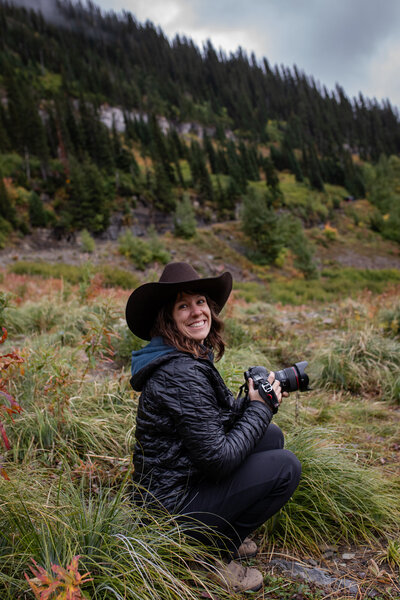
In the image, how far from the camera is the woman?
1.76 meters

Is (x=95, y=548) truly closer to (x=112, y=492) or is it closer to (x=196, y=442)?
(x=196, y=442)

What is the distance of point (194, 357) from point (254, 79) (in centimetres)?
14596

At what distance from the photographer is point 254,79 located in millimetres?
125125

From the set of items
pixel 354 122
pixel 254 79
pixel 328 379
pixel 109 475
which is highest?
pixel 254 79

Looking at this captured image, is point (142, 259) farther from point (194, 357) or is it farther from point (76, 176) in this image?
point (194, 357)

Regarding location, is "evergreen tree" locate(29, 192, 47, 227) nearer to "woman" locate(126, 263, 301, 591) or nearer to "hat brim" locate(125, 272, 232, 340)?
"hat brim" locate(125, 272, 232, 340)

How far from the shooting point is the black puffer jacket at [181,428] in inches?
68.6

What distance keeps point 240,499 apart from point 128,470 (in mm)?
664

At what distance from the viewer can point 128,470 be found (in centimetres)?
159

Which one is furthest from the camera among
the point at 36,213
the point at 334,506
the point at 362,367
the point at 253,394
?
the point at 36,213

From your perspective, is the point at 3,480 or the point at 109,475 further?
the point at 109,475

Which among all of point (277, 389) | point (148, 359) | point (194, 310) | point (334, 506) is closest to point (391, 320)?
point (334, 506)

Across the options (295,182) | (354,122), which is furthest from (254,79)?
(295,182)

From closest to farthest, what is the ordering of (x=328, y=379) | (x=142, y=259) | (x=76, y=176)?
(x=328, y=379), (x=142, y=259), (x=76, y=176)
